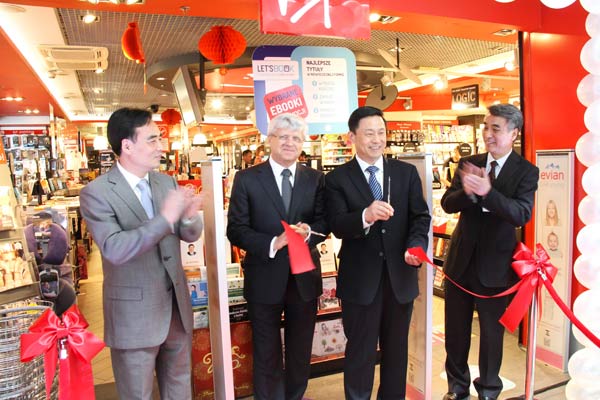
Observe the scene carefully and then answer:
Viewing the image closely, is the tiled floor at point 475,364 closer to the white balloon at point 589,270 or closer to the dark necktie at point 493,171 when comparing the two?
the white balloon at point 589,270

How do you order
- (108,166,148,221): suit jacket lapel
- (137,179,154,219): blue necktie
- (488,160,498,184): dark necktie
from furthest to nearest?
(488,160,498,184): dark necktie → (137,179,154,219): blue necktie → (108,166,148,221): suit jacket lapel

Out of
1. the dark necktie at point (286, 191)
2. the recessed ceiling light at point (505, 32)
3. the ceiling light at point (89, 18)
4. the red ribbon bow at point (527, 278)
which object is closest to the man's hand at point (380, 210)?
the dark necktie at point (286, 191)

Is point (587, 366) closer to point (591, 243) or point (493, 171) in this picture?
point (591, 243)

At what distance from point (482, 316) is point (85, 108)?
1582 cm

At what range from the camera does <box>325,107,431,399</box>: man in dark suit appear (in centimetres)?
249

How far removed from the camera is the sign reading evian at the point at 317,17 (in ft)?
8.07

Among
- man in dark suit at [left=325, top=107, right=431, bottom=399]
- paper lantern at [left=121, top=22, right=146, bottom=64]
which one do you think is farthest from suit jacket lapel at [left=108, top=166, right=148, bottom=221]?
paper lantern at [left=121, top=22, right=146, bottom=64]

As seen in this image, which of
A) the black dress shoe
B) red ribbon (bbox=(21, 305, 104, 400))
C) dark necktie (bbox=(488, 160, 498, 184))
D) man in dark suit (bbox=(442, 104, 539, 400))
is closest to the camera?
red ribbon (bbox=(21, 305, 104, 400))

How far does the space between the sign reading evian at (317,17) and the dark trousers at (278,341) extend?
138 cm

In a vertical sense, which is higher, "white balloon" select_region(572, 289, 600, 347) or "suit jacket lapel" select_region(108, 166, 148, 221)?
"suit jacket lapel" select_region(108, 166, 148, 221)

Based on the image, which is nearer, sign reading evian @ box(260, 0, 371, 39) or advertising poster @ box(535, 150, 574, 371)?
sign reading evian @ box(260, 0, 371, 39)

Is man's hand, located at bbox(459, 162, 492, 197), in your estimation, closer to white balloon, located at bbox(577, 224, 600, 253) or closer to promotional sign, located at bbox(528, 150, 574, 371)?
white balloon, located at bbox(577, 224, 600, 253)

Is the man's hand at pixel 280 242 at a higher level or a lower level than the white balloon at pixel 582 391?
higher

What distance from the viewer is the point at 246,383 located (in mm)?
3336
